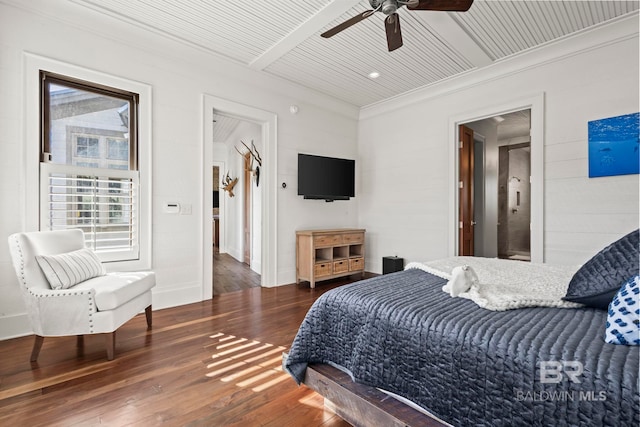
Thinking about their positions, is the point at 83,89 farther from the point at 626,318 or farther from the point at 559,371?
the point at 626,318

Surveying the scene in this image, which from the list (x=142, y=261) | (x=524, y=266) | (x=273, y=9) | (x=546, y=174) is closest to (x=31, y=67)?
(x=142, y=261)

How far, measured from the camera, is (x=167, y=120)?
3.29 metres

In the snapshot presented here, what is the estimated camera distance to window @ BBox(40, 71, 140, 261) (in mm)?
2693

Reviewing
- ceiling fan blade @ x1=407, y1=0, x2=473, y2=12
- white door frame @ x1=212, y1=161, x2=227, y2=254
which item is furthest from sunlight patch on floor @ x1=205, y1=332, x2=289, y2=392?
white door frame @ x1=212, y1=161, x2=227, y2=254

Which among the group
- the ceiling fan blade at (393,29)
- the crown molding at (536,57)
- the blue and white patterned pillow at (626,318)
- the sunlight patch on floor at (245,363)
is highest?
the crown molding at (536,57)

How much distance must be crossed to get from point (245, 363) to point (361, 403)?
3.56 ft

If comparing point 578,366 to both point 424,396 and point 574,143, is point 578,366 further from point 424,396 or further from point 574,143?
point 574,143

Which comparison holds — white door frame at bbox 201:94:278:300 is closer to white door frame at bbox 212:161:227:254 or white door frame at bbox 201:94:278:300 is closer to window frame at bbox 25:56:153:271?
window frame at bbox 25:56:153:271

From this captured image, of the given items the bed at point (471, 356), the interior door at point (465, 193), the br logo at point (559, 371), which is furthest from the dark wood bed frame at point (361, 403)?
the interior door at point (465, 193)

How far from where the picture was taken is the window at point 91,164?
269 cm

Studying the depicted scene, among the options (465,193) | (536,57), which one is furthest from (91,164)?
(536,57)

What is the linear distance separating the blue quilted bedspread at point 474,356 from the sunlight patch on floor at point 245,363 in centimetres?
48

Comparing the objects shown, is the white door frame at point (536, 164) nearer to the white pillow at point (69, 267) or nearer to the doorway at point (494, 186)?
the doorway at point (494, 186)

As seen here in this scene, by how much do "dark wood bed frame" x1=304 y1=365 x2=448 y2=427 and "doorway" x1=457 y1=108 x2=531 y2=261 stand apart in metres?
3.18
